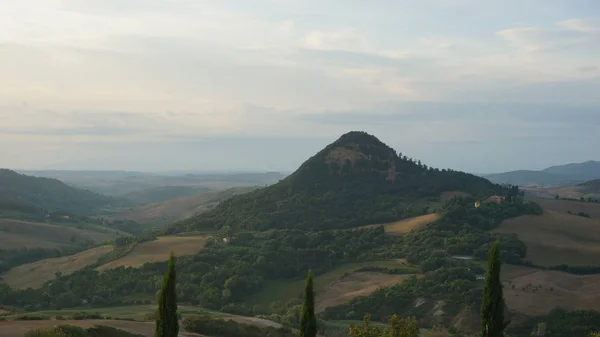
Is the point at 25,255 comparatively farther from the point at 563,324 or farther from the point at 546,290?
the point at 563,324

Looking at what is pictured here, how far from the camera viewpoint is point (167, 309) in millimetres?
30375

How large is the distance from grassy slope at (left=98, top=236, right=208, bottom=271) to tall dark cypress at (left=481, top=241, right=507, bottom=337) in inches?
2805

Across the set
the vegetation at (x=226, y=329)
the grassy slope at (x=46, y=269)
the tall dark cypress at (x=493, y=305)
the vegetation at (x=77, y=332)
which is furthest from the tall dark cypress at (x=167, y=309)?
the grassy slope at (x=46, y=269)

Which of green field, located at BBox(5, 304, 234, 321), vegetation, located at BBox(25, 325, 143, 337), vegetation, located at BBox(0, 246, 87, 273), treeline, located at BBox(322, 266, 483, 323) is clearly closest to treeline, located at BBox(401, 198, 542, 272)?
treeline, located at BBox(322, 266, 483, 323)

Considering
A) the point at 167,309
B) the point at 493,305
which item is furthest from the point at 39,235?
the point at 493,305

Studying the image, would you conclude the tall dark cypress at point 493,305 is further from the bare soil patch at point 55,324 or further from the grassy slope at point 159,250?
the grassy slope at point 159,250

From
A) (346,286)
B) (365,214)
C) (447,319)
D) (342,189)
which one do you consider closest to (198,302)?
(346,286)

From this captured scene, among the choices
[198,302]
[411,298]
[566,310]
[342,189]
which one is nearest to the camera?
[566,310]

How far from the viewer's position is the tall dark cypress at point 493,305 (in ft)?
102

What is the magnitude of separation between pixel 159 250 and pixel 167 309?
7701 centimetres

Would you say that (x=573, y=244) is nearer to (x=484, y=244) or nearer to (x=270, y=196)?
(x=484, y=244)

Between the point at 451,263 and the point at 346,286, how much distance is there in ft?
49.7

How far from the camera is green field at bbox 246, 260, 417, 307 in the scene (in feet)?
271

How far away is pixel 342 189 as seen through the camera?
5418 inches
